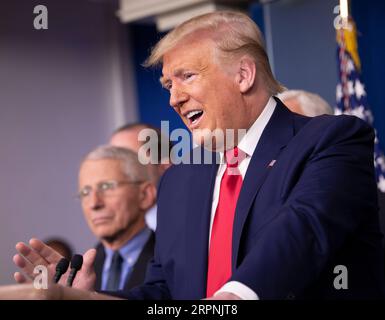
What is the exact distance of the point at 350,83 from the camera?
482 cm

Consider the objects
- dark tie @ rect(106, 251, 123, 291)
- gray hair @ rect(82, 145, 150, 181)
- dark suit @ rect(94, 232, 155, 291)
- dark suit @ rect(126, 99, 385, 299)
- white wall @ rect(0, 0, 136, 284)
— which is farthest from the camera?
white wall @ rect(0, 0, 136, 284)

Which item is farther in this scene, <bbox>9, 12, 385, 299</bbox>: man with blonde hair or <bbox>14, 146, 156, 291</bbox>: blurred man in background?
<bbox>14, 146, 156, 291</bbox>: blurred man in background

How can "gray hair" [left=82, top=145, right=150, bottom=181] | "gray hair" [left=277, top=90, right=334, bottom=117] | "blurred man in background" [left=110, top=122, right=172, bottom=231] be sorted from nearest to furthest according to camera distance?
"gray hair" [left=277, top=90, right=334, bottom=117], "gray hair" [left=82, top=145, right=150, bottom=181], "blurred man in background" [left=110, top=122, right=172, bottom=231]

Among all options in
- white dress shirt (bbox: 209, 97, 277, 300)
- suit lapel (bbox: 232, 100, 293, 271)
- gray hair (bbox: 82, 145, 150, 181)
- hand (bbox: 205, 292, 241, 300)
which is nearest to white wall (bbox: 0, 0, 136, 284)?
gray hair (bbox: 82, 145, 150, 181)

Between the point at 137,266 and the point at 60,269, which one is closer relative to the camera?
the point at 60,269

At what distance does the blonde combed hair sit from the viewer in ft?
7.44

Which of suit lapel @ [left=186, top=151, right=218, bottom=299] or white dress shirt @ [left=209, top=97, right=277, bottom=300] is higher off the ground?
white dress shirt @ [left=209, top=97, right=277, bottom=300]

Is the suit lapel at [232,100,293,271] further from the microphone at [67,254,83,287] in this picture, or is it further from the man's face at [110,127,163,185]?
the man's face at [110,127,163,185]

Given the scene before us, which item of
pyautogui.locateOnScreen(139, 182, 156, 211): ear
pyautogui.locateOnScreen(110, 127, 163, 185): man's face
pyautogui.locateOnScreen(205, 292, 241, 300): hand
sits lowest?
pyautogui.locateOnScreen(205, 292, 241, 300): hand

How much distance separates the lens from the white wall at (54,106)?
22.0ft

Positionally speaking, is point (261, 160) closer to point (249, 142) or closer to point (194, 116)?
point (249, 142)

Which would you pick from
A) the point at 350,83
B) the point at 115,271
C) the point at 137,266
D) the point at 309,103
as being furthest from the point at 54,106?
the point at 309,103

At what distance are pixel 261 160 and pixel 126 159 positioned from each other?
1.89 m
